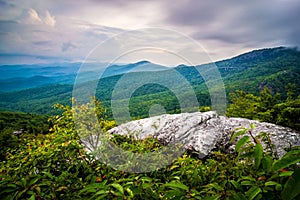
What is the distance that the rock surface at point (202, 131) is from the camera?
557cm

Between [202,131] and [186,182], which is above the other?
[186,182]

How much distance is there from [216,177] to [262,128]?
18.0 ft

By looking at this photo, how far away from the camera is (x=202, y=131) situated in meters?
6.12

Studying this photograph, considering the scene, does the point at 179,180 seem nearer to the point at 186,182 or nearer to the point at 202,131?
the point at 186,182

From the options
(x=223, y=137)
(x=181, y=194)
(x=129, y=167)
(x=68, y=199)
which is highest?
(x=181, y=194)

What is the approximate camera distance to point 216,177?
→ 1171 mm

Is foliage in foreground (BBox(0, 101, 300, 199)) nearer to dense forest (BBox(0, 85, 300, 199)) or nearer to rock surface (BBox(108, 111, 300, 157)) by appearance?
dense forest (BBox(0, 85, 300, 199))

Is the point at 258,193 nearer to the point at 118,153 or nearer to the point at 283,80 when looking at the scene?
the point at 118,153

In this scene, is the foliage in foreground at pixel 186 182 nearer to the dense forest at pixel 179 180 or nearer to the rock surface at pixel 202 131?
the dense forest at pixel 179 180

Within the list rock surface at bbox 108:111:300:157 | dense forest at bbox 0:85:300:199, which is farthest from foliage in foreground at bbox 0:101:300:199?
rock surface at bbox 108:111:300:157

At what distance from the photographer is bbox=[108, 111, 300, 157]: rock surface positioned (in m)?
5.57

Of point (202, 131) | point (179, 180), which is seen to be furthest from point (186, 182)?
point (202, 131)

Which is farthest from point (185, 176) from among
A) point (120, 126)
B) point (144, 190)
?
point (120, 126)

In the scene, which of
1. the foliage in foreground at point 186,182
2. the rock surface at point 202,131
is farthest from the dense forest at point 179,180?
the rock surface at point 202,131
